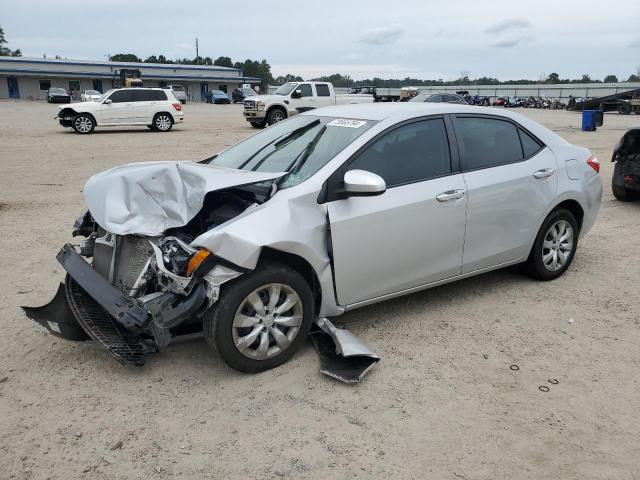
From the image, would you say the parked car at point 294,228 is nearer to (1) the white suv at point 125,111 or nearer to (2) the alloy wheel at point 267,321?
(2) the alloy wheel at point 267,321

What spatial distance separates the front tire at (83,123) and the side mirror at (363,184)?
19617 mm

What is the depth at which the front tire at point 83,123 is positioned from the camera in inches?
808

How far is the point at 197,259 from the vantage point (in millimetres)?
3324

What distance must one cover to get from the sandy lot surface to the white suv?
56.9ft

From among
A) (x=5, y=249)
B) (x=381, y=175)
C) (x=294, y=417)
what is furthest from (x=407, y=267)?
(x=5, y=249)

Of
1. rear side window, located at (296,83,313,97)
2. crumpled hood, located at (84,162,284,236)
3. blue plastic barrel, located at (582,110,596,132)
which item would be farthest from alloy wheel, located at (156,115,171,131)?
crumpled hood, located at (84,162,284,236)

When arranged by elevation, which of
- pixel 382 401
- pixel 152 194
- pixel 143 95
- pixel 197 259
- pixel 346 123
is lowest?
pixel 382 401

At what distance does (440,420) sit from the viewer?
3.19 meters

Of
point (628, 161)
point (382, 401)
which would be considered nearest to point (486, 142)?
point (382, 401)

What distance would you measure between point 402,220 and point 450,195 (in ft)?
1.69

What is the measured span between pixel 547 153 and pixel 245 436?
3724 mm

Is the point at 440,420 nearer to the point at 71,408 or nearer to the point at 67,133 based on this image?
the point at 71,408

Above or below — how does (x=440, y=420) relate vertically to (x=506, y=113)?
below

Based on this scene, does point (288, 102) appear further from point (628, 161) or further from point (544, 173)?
point (544, 173)
